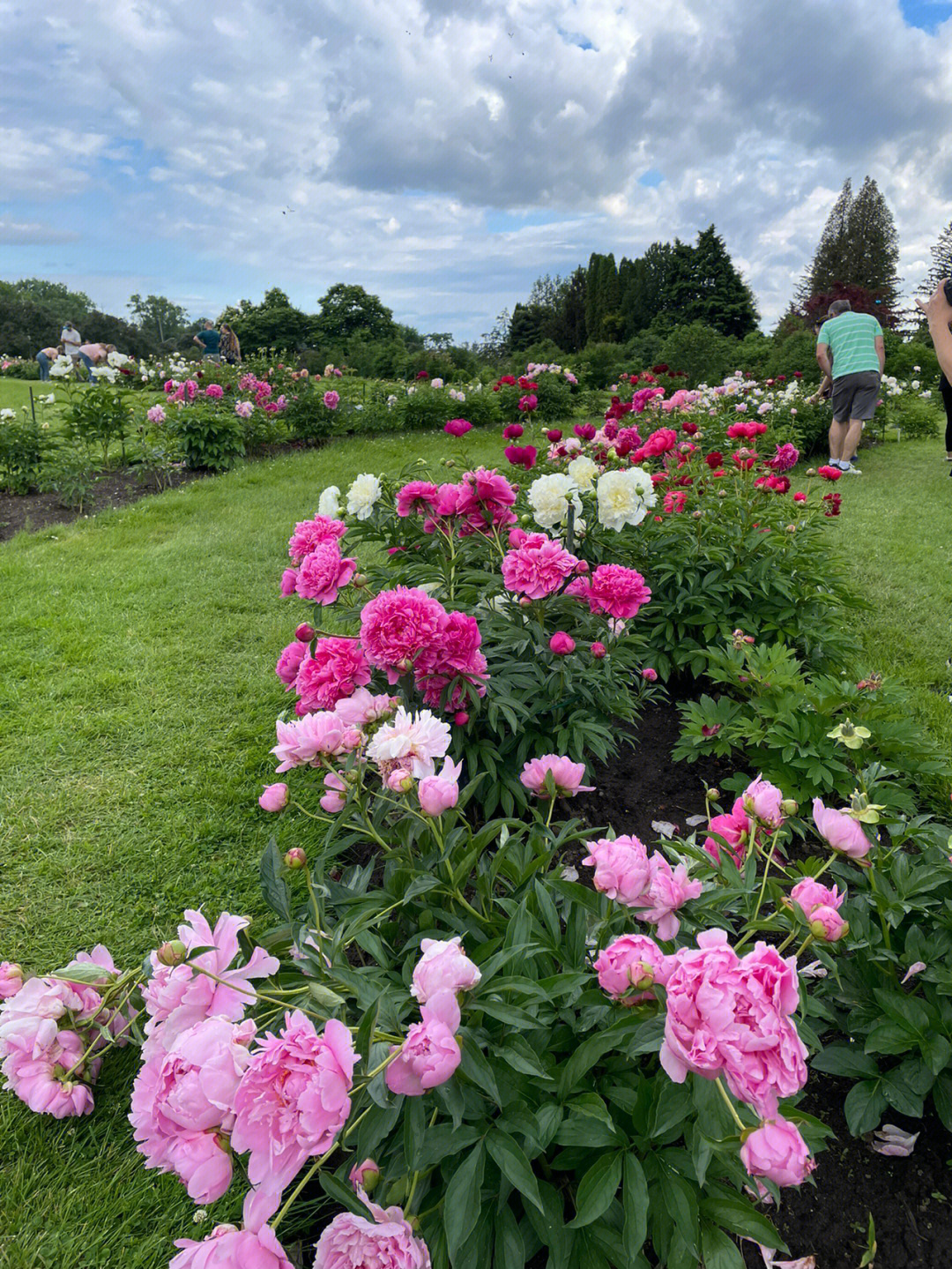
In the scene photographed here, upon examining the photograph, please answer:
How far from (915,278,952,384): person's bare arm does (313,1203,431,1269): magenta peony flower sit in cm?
336

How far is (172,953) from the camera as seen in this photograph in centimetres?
77

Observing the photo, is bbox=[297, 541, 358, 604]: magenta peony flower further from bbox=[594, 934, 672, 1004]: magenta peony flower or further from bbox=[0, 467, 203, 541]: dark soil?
bbox=[0, 467, 203, 541]: dark soil

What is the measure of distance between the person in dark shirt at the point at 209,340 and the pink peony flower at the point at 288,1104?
41.9 ft

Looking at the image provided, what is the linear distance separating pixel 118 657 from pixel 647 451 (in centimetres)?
236

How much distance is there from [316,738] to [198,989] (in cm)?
38

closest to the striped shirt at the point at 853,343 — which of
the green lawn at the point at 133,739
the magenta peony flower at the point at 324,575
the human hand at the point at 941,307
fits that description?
the green lawn at the point at 133,739

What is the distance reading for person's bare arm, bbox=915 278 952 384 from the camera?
2.94 metres

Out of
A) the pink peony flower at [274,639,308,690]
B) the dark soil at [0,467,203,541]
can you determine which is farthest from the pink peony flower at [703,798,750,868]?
the dark soil at [0,467,203,541]

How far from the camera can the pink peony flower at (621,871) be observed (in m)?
0.92

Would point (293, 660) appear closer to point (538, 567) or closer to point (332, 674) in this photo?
point (332, 674)

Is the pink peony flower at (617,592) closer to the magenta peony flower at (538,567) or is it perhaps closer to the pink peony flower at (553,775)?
the magenta peony flower at (538,567)

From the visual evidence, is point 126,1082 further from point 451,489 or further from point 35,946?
point 451,489

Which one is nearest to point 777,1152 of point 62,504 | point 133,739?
point 133,739

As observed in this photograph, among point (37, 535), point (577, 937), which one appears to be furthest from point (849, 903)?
point (37, 535)
